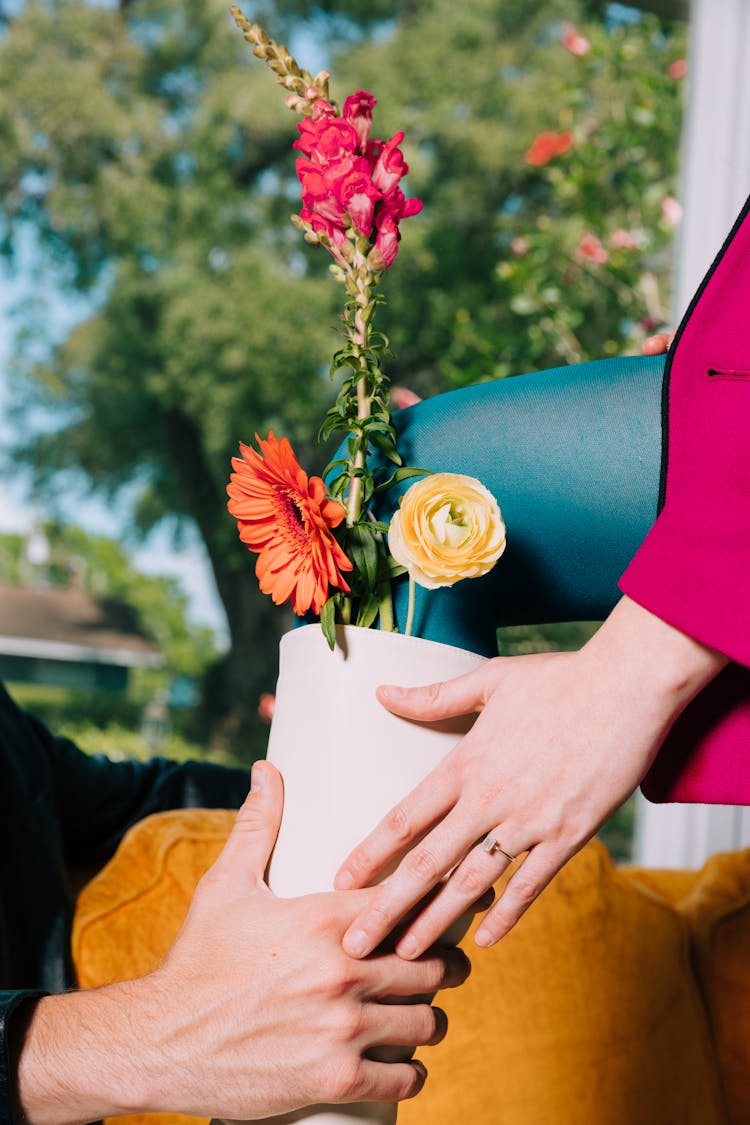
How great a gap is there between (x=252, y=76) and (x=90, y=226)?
0.91 metres

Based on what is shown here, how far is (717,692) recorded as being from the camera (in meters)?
0.73

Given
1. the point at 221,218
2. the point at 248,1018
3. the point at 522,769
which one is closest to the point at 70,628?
the point at 221,218

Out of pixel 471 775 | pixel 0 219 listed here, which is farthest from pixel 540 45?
pixel 471 775

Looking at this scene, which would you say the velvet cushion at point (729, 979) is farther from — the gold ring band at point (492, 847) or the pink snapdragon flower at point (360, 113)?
the pink snapdragon flower at point (360, 113)

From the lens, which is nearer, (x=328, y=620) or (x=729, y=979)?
(x=328, y=620)

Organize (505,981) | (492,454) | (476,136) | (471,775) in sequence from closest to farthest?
(471,775) → (492,454) → (505,981) → (476,136)

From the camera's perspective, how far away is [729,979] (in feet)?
4.67

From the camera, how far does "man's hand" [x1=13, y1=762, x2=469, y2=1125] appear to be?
0.72 meters

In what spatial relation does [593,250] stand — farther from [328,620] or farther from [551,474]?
[328,620]

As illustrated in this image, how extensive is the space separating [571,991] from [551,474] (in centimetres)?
77

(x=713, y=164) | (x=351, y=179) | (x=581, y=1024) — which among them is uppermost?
(x=713, y=164)

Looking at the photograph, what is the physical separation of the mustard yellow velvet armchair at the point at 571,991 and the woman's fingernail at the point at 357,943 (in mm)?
548

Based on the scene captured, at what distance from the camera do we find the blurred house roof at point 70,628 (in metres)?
4.18

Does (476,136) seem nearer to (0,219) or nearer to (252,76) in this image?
(252,76)
